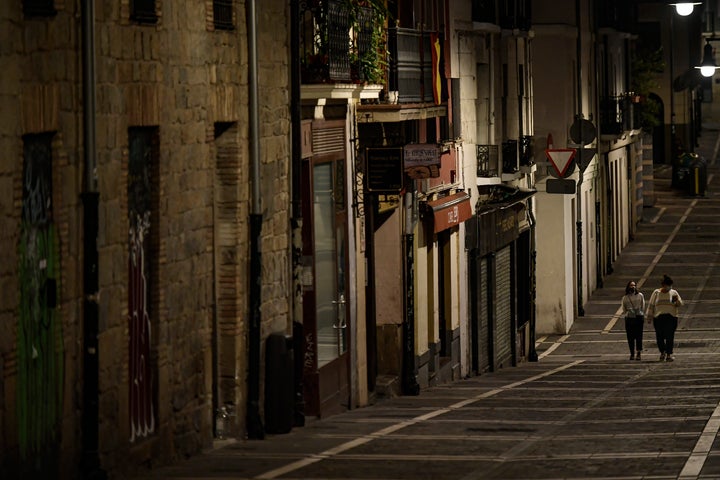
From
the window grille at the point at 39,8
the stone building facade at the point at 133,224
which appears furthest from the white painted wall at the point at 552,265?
the window grille at the point at 39,8

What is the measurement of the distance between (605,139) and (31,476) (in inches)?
1675

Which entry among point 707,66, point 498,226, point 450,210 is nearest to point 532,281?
point 498,226

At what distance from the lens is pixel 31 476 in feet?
42.1

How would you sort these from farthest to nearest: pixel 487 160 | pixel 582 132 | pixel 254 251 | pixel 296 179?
pixel 582 132 → pixel 487 160 → pixel 296 179 → pixel 254 251

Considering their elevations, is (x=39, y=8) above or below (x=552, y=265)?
above

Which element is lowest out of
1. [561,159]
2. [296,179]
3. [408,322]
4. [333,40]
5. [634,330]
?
[634,330]

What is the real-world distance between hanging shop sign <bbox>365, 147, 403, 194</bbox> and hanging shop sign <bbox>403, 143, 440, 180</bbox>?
0.24m

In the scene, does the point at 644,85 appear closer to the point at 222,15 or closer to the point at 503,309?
the point at 503,309

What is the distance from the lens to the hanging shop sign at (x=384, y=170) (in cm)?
2494

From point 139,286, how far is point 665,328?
1969 centimetres

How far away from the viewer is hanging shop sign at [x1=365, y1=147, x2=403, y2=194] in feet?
81.8

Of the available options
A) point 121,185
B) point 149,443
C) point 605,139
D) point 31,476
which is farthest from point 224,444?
point 605,139

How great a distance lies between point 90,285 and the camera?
13.9 meters


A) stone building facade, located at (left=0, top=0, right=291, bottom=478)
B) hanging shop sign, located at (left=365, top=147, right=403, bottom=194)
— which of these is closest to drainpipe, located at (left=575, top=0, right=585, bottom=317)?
hanging shop sign, located at (left=365, top=147, right=403, bottom=194)
